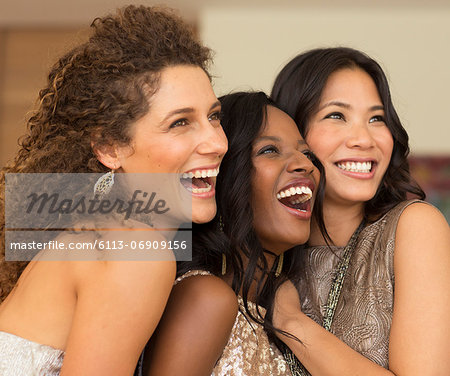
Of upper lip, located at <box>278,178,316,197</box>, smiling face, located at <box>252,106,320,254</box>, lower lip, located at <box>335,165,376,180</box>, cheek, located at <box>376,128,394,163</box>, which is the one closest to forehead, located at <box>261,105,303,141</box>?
smiling face, located at <box>252,106,320,254</box>

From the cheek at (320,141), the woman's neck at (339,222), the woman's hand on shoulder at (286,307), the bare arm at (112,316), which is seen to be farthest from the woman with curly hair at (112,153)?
the woman's neck at (339,222)

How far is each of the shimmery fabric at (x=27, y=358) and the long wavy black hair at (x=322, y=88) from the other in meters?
1.22

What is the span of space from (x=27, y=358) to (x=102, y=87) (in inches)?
26.6

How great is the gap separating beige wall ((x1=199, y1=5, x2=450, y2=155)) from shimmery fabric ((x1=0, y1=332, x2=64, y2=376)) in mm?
4138

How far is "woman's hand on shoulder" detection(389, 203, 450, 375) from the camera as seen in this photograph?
5.83 ft

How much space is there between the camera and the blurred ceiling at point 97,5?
17.5 ft

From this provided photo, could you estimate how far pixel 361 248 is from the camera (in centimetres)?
214

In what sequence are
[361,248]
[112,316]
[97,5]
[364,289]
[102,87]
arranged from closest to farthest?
1. [112,316]
2. [102,87]
3. [364,289]
4. [361,248]
5. [97,5]

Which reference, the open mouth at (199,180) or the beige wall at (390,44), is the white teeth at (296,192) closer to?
the open mouth at (199,180)

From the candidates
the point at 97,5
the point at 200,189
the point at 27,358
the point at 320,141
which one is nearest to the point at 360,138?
the point at 320,141

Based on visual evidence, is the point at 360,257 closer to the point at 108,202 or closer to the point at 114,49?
the point at 108,202

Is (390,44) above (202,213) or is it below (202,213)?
below

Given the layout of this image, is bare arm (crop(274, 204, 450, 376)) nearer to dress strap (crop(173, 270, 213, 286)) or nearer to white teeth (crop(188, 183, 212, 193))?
dress strap (crop(173, 270, 213, 286))

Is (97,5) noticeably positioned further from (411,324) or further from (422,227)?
(411,324)
